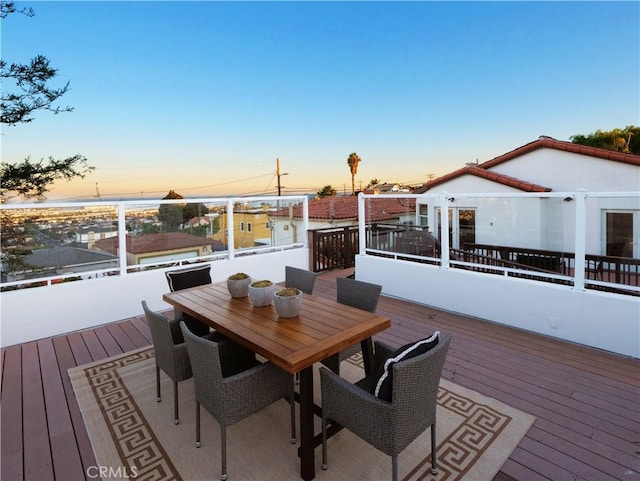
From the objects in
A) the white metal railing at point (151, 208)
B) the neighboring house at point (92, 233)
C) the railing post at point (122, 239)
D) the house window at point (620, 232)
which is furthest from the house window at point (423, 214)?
the neighboring house at point (92, 233)

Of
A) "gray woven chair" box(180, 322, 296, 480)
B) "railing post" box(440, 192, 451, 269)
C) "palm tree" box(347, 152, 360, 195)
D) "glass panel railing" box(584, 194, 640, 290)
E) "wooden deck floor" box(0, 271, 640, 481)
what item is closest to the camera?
"gray woven chair" box(180, 322, 296, 480)

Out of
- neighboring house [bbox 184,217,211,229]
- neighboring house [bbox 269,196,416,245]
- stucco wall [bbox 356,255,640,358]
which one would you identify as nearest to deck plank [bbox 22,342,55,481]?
neighboring house [bbox 184,217,211,229]

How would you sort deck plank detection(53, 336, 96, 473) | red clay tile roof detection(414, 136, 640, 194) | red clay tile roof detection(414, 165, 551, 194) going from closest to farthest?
1. deck plank detection(53, 336, 96, 473)
2. red clay tile roof detection(414, 136, 640, 194)
3. red clay tile roof detection(414, 165, 551, 194)

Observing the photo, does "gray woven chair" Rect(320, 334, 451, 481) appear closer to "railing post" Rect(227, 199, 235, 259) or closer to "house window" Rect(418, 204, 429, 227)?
"house window" Rect(418, 204, 429, 227)

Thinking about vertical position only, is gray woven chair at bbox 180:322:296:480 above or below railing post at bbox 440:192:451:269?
below

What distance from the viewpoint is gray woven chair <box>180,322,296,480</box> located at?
182cm

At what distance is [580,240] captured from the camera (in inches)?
137

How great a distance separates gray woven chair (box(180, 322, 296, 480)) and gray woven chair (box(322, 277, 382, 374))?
0.59 metres

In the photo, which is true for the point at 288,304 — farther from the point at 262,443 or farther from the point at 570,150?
the point at 570,150

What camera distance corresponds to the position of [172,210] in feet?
16.8

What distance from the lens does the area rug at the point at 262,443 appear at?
6.23 ft

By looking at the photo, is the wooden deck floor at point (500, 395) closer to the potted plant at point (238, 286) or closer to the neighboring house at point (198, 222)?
the potted plant at point (238, 286)

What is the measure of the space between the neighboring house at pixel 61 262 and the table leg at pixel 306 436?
3.82 metres

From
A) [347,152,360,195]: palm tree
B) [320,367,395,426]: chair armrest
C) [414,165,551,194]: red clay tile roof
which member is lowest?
[320,367,395,426]: chair armrest
